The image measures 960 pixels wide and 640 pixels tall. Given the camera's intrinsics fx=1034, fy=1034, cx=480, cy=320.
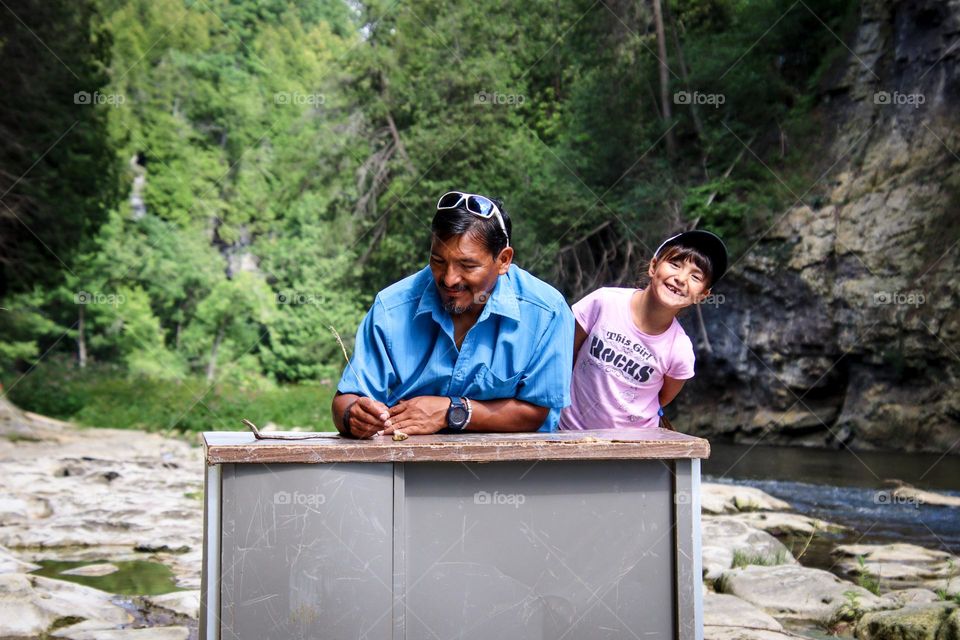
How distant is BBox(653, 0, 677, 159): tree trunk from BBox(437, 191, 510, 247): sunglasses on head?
1744 centimetres

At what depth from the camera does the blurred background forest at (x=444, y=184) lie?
16.8m

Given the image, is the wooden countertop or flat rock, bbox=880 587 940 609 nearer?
the wooden countertop

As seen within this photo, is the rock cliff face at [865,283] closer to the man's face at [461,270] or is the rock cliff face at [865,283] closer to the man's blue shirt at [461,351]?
the man's blue shirt at [461,351]

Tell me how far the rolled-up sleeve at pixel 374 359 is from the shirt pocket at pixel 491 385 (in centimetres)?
24

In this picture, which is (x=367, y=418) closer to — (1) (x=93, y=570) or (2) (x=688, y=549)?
(2) (x=688, y=549)

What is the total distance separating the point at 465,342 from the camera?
2932mm

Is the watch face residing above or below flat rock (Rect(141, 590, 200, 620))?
above

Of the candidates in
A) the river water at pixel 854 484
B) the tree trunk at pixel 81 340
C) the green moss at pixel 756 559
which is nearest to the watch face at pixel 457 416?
the green moss at pixel 756 559

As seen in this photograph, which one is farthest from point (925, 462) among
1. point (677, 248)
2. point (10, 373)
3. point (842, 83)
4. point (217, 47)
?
point (217, 47)

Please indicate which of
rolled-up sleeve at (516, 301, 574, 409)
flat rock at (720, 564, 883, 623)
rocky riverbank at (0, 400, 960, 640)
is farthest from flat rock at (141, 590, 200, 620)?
flat rock at (720, 564, 883, 623)

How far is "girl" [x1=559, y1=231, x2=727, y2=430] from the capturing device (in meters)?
3.47

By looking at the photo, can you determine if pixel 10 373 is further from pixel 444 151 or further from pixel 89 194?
pixel 444 151

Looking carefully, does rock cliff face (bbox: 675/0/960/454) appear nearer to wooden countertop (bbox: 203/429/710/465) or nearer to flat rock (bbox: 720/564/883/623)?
flat rock (bbox: 720/564/883/623)

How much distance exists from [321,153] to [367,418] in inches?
937
